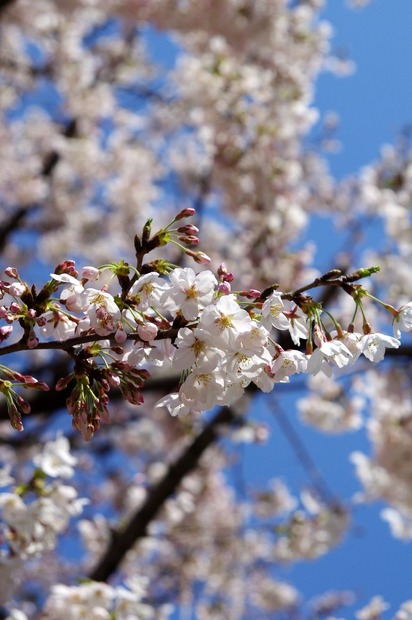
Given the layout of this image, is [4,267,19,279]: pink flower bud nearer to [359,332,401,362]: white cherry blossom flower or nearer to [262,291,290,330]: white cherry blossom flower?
[262,291,290,330]: white cherry blossom flower

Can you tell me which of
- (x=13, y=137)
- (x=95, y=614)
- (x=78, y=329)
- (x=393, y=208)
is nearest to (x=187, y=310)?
(x=78, y=329)

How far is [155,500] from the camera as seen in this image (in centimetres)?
471

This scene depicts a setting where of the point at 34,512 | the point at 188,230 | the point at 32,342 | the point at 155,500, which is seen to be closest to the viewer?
the point at 32,342

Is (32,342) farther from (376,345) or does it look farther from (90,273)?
(376,345)

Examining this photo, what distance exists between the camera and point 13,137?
10.6 metres

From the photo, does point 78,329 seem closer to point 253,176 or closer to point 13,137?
point 253,176

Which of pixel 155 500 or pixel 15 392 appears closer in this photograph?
pixel 15 392

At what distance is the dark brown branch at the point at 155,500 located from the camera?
4426mm

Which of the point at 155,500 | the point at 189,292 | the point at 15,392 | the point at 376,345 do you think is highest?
the point at 155,500

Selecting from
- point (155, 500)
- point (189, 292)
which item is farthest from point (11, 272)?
point (155, 500)

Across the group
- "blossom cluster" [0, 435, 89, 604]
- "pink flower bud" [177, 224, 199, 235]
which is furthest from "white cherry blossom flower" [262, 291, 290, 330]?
"blossom cluster" [0, 435, 89, 604]

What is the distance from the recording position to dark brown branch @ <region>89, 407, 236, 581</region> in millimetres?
4426

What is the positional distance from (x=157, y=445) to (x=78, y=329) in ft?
25.8

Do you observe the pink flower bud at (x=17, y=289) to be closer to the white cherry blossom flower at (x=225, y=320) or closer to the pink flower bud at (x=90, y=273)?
the pink flower bud at (x=90, y=273)
